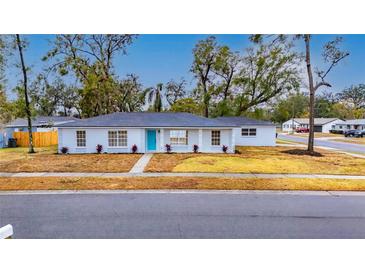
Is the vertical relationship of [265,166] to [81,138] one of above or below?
below

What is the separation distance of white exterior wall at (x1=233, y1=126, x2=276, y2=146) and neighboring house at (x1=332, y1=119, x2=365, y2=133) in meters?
19.9

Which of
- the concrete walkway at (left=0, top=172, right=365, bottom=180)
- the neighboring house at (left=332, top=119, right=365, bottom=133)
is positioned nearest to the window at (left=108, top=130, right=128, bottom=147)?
the concrete walkway at (left=0, top=172, right=365, bottom=180)

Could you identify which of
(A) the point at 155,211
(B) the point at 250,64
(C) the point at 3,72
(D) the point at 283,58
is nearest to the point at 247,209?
(A) the point at 155,211

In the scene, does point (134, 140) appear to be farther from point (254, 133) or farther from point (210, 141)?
point (254, 133)

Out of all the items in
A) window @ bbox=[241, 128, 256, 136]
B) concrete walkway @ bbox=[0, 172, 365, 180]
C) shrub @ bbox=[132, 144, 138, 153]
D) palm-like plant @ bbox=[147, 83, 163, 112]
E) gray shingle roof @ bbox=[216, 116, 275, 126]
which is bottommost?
concrete walkway @ bbox=[0, 172, 365, 180]

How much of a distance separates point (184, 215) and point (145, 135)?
8.99 metres

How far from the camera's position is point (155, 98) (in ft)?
47.5

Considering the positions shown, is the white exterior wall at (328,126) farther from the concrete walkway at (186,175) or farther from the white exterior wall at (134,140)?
the concrete walkway at (186,175)

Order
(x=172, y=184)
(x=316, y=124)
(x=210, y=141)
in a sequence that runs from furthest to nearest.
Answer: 1. (x=316, y=124)
2. (x=210, y=141)
3. (x=172, y=184)

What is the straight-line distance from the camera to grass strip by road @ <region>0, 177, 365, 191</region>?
6559 millimetres

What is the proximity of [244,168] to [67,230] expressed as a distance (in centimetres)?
653

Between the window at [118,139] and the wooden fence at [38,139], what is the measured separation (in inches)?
322

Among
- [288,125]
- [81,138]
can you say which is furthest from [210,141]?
[288,125]

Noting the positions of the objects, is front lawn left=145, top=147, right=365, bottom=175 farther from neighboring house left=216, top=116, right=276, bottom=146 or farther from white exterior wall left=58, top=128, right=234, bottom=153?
neighboring house left=216, top=116, right=276, bottom=146
